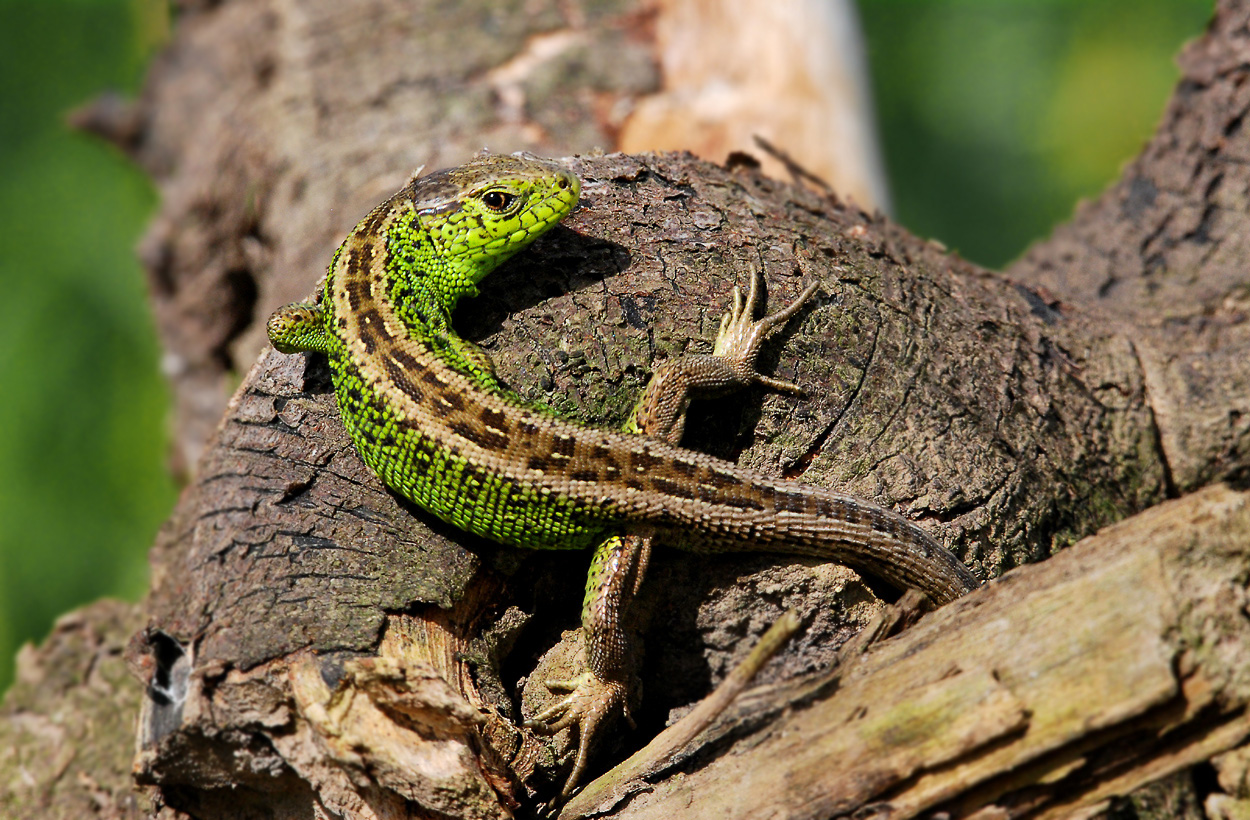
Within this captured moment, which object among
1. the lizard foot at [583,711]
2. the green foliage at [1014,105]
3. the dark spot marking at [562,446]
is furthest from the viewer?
the green foliage at [1014,105]

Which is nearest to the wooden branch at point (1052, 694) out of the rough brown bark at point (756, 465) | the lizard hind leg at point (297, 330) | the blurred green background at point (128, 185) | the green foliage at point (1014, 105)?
the rough brown bark at point (756, 465)

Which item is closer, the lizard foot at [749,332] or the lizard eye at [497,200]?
the lizard foot at [749,332]

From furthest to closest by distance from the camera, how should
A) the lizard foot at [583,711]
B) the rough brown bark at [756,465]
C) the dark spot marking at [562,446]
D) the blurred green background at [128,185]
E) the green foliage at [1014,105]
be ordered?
the green foliage at [1014,105]
the blurred green background at [128,185]
the dark spot marking at [562,446]
the lizard foot at [583,711]
the rough brown bark at [756,465]

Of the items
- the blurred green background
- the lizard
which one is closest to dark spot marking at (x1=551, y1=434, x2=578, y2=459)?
the lizard

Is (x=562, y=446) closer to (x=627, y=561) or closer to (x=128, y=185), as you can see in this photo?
(x=627, y=561)

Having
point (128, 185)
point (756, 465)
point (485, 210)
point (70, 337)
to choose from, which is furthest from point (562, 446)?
point (128, 185)

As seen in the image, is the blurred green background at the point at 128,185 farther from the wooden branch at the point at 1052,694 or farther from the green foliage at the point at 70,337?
the wooden branch at the point at 1052,694

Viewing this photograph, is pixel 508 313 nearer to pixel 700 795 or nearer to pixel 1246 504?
pixel 700 795

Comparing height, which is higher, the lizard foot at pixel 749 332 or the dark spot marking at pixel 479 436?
the lizard foot at pixel 749 332
